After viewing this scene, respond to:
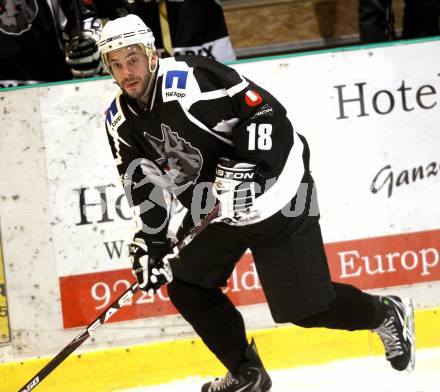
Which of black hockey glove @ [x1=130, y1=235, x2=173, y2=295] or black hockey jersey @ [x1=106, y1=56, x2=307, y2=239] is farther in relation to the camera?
black hockey glove @ [x1=130, y1=235, x2=173, y2=295]

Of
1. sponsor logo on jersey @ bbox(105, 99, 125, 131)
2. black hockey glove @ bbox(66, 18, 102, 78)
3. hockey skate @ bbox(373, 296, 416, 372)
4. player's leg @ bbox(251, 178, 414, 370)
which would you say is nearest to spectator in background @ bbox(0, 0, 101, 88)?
black hockey glove @ bbox(66, 18, 102, 78)

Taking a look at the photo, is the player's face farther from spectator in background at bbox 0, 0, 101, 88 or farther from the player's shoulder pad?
spectator in background at bbox 0, 0, 101, 88

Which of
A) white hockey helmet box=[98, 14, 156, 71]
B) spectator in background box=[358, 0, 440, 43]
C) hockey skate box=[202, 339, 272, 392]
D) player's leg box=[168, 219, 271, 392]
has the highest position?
white hockey helmet box=[98, 14, 156, 71]

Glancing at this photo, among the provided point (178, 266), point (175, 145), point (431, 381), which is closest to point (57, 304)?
point (178, 266)

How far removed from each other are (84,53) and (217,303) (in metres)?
1.09

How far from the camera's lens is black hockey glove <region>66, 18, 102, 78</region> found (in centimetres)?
344

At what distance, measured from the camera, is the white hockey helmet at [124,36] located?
253 cm

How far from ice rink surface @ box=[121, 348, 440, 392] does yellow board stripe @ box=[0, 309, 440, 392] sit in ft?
0.12

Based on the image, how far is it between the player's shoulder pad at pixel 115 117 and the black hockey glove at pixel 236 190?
293 mm

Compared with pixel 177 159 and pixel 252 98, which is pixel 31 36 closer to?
pixel 177 159

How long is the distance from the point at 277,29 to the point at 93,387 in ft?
6.41

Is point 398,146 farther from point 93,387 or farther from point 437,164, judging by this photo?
point 93,387

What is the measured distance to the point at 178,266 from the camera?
285 cm

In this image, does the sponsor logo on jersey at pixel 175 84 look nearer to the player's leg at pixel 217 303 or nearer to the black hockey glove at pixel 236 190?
the black hockey glove at pixel 236 190
